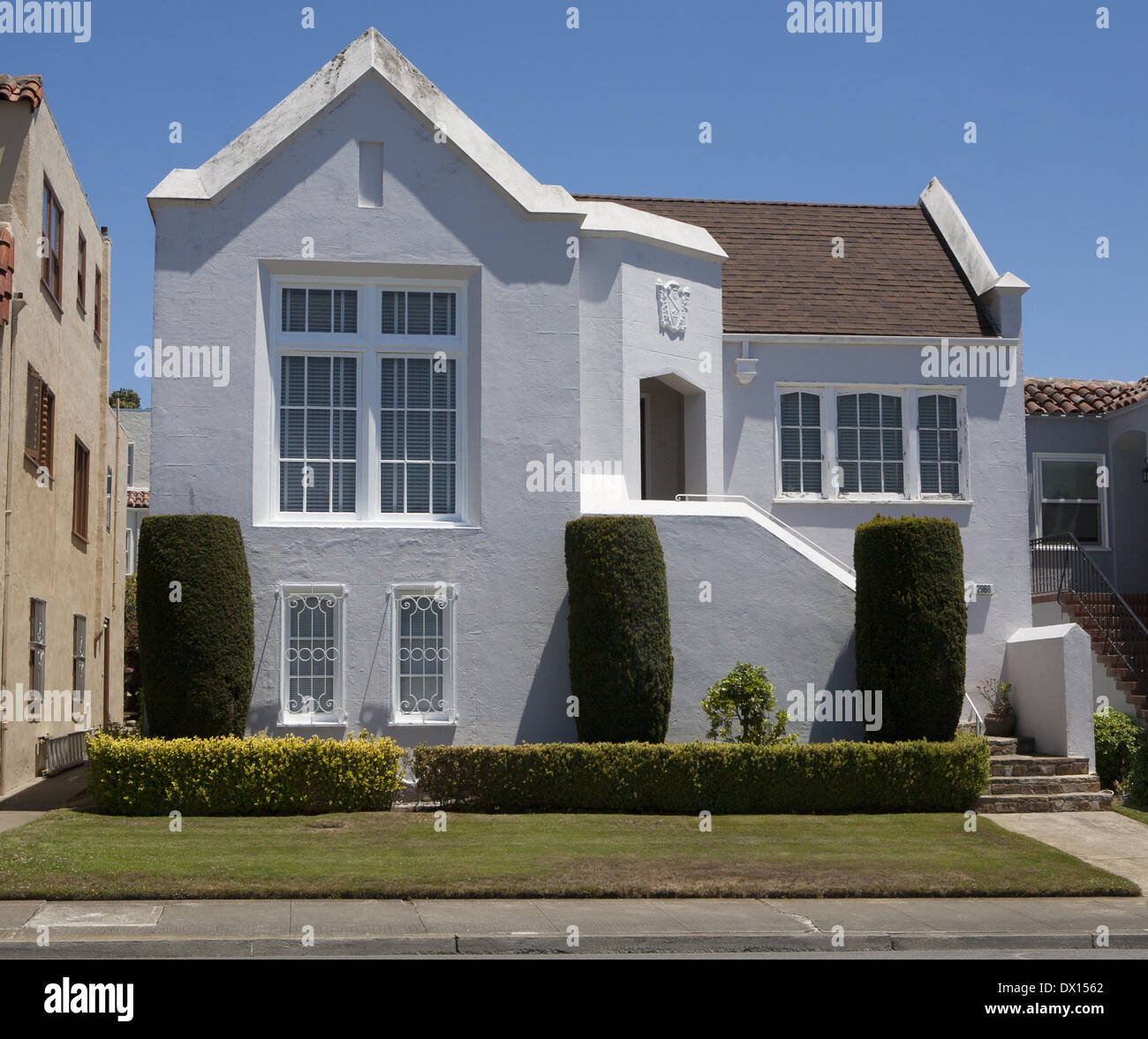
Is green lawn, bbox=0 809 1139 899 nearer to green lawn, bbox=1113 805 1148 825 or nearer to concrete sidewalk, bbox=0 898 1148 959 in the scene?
concrete sidewalk, bbox=0 898 1148 959

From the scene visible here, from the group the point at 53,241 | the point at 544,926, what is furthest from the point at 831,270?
the point at 544,926

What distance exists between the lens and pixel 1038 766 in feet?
59.7

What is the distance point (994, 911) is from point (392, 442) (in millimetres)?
10501

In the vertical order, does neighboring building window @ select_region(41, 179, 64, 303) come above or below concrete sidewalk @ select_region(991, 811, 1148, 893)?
above

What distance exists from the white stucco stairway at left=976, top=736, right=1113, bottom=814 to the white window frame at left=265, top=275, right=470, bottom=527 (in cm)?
803

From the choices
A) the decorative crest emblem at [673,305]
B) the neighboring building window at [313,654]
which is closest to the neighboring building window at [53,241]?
the neighboring building window at [313,654]

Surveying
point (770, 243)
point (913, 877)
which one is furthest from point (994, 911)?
point (770, 243)

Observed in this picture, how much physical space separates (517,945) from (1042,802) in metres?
9.86

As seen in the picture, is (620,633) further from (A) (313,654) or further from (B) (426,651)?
(A) (313,654)

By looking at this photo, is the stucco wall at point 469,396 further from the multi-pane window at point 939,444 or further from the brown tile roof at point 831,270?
the multi-pane window at point 939,444

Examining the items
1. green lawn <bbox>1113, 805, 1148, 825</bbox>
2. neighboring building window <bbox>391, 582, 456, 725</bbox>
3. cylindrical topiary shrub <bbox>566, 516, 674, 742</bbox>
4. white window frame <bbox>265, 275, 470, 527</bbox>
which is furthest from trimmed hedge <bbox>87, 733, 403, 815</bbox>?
green lawn <bbox>1113, 805, 1148, 825</bbox>

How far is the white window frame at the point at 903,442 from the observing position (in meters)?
22.5

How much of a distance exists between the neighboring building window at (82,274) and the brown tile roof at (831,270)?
31.0ft

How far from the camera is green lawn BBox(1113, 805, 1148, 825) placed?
17031 mm
